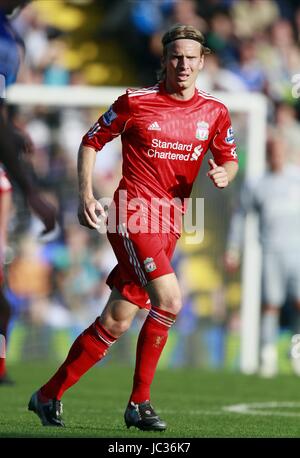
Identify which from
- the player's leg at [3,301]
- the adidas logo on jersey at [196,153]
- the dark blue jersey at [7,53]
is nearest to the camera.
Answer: the adidas logo on jersey at [196,153]

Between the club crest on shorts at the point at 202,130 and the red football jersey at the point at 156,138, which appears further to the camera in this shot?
the club crest on shorts at the point at 202,130

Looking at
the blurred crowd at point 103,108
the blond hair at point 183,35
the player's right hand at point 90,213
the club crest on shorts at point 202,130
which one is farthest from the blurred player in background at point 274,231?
the player's right hand at point 90,213

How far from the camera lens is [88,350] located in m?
6.89

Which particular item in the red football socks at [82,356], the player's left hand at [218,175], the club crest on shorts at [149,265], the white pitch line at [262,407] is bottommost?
the white pitch line at [262,407]

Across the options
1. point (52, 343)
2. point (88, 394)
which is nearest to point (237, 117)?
point (52, 343)

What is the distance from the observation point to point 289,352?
13523 mm

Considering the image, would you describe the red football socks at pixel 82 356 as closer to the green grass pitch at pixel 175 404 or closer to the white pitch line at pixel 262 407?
the green grass pitch at pixel 175 404

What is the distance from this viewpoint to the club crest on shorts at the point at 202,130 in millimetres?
7070

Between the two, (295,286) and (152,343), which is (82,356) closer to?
(152,343)

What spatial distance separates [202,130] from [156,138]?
292 millimetres

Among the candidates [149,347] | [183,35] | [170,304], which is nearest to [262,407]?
[149,347]

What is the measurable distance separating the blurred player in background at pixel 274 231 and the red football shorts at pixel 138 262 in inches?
246
